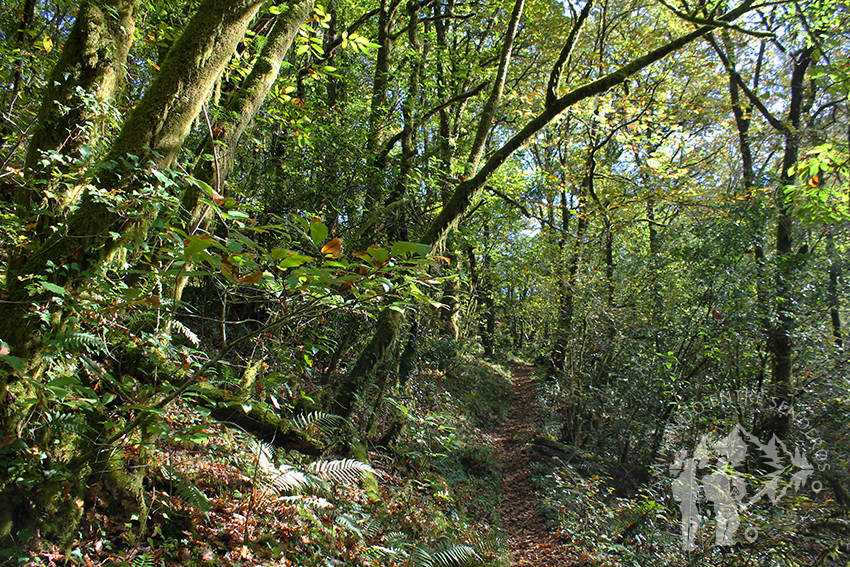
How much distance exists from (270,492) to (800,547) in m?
5.70

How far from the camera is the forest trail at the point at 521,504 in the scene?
604 cm

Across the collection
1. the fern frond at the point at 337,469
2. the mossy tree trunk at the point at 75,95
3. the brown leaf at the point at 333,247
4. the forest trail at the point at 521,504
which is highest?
the mossy tree trunk at the point at 75,95

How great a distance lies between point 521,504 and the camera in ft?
25.6

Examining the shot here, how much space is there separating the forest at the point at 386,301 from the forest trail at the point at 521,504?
80 mm

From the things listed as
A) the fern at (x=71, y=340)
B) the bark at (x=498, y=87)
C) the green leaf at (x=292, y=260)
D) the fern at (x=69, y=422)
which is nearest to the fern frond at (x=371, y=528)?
the fern at (x=69, y=422)

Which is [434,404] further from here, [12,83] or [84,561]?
[12,83]

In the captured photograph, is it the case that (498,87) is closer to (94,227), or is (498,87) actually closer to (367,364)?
(367,364)

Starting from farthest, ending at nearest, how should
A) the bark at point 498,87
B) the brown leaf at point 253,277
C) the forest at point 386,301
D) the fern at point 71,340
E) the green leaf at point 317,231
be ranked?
1. the bark at point 498,87
2. the forest at point 386,301
3. the fern at point 71,340
4. the brown leaf at point 253,277
5. the green leaf at point 317,231

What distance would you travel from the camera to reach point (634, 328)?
30.5 ft

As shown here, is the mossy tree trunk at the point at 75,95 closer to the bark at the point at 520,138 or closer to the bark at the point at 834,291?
the bark at the point at 520,138


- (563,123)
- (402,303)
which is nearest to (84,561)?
(402,303)

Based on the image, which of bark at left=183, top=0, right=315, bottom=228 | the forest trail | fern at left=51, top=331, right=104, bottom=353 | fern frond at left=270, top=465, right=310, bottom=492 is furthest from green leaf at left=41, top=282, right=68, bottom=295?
the forest trail

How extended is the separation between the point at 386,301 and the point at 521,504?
6.28 metres

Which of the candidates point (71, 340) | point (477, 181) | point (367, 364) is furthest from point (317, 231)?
point (477, 181)
